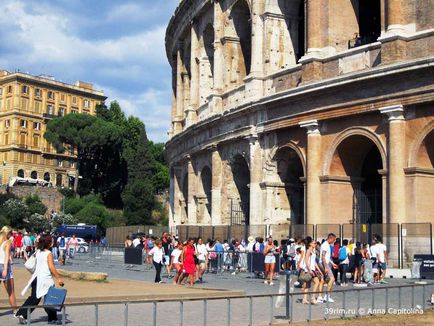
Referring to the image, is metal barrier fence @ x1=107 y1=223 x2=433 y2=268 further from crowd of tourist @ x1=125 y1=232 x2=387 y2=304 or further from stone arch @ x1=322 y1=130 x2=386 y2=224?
stone arch @ x1=322 y1=130 x2=386 y2=224

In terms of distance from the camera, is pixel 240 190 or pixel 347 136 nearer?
pixel 347 136

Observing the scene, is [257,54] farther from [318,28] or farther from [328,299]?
[328,299]

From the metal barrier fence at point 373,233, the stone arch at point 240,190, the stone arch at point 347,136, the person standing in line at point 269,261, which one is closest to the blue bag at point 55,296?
the person standing in line at point 269,261

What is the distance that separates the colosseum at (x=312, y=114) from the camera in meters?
22.8

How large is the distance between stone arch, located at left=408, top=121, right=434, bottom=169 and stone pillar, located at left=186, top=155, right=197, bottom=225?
15.1 m

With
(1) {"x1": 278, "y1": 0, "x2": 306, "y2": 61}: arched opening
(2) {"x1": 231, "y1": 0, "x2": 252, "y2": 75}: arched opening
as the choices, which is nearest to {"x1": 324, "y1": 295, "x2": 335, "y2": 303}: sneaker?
(1) {"x1": 278, "y1": 0, "x2": 306, "y2": 61}: arched opening

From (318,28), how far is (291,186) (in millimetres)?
6430

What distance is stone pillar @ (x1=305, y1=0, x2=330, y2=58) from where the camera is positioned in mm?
26031

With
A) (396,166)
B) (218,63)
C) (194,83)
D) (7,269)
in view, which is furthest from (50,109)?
(7,269)

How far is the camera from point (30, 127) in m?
109

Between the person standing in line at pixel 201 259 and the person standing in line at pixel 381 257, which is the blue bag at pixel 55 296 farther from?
the person standing in line at pixel 381 257

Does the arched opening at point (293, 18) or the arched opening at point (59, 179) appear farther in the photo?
the arched opening at point (59, 179)

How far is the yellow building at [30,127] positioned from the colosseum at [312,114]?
74.8 m

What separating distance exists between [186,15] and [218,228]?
13.5 meters
